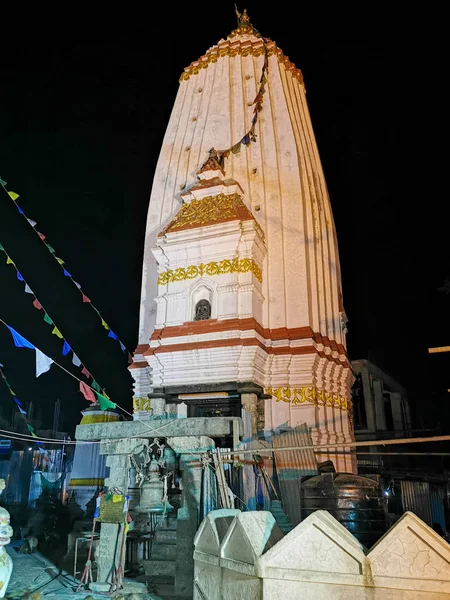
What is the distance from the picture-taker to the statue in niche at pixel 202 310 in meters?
15.3

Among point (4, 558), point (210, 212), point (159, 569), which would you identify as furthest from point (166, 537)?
point (210, 212)

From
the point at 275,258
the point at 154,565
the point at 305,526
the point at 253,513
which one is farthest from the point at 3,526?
the point at 275,258

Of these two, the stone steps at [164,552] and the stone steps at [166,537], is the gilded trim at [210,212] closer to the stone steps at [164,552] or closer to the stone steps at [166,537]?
the stone steps at [166,537]

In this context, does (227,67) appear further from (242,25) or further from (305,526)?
(305,526)

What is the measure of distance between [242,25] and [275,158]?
343 inches

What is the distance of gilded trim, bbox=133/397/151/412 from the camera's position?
1592cm

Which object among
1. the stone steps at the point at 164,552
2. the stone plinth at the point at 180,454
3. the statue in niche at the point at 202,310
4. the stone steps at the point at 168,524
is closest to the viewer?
the stone plinth at the point at 180,454

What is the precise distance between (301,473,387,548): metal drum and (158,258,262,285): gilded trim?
289 inches

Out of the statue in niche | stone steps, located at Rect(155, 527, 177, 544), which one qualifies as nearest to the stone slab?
stone steps, located at Rect(155, 527, 177, 544)

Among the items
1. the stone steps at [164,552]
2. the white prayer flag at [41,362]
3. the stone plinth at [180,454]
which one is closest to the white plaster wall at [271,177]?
the white prayer flag at [41,362]

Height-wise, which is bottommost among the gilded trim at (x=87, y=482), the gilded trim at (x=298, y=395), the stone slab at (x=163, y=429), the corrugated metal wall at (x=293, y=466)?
the gilded trim at (x=87, y=482)

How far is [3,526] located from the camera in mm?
7137

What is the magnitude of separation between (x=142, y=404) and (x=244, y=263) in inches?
249

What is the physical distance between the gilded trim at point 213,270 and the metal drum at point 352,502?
7329 mm
